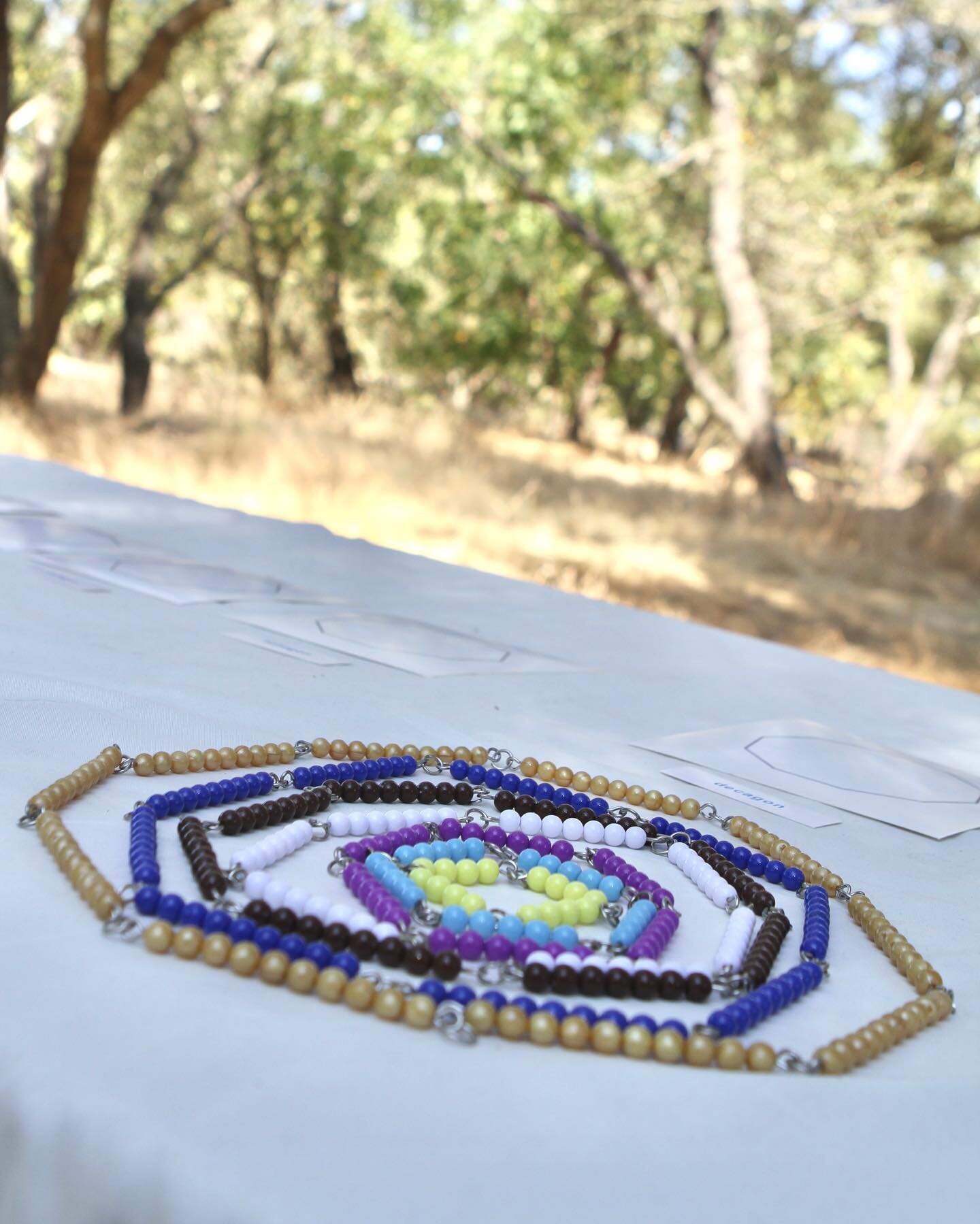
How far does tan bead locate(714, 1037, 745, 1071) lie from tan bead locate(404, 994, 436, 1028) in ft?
0.54

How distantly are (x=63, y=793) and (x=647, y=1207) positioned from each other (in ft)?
1.90

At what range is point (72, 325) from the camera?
19078 millimetres

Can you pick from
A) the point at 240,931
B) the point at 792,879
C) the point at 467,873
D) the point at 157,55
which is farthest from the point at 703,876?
the point at 157,55

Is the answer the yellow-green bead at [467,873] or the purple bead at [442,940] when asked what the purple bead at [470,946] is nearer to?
the purple bead at [442,940]

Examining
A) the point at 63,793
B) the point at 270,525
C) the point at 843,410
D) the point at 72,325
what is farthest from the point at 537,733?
the point at 843,410

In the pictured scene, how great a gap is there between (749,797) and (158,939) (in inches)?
28.8

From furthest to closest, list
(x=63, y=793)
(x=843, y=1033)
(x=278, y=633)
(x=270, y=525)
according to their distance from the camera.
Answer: (x=270, y=525), (x=278, y=633), (x=63, y=793), (x=843, y=1033)

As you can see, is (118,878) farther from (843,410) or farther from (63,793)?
(843,410)

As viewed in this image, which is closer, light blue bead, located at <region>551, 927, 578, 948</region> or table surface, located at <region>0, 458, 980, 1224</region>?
table surface, located at <region>0, 458, 980, 1224</region>

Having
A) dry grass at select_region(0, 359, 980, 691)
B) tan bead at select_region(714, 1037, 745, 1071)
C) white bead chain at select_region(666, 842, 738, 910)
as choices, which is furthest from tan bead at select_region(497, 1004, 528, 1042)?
dry grass at select_region(0, 359, 980, 691)

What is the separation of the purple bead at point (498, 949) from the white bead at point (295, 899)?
0.41 feet

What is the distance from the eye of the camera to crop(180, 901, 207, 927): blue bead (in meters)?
0.76

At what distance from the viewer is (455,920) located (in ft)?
2.71

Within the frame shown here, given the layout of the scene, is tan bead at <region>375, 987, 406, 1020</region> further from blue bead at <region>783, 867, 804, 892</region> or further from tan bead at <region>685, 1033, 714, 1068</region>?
blue bead at <region>783, 867, 804, 892</region>
